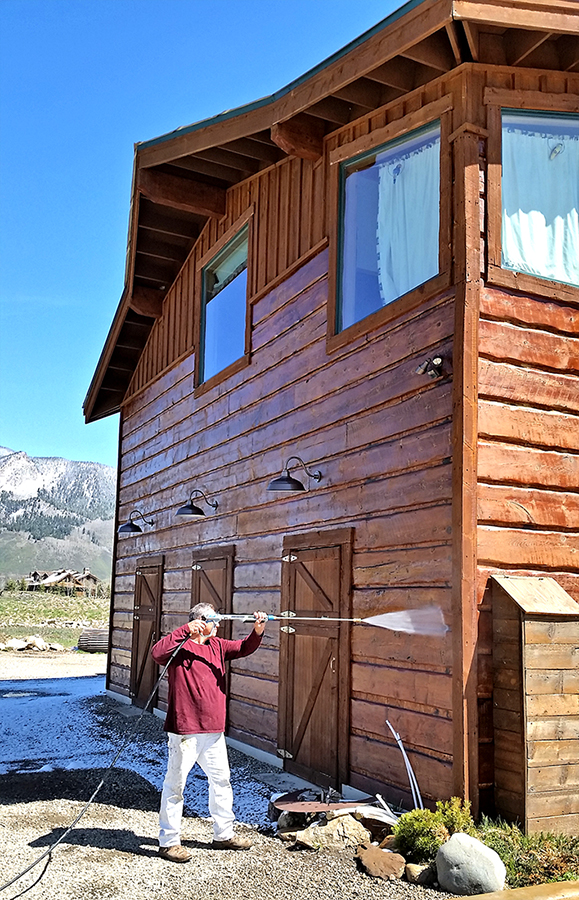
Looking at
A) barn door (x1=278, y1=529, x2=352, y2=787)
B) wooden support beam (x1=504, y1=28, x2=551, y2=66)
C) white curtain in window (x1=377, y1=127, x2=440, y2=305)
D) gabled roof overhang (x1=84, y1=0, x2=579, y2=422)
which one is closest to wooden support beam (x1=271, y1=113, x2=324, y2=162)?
gabled roof overhang (x1=84, y1=0, x2=579, y2=422)

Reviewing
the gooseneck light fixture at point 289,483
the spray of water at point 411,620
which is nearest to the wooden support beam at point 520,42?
the gooseneck light fixture at point 289,483

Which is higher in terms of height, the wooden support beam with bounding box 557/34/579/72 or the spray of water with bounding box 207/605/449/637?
the wooden support beam with bounding box 557/34/579/72

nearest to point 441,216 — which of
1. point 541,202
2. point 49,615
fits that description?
point 541,202

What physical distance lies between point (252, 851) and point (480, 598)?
2.44 m

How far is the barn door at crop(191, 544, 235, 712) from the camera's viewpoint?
10562 millimetres

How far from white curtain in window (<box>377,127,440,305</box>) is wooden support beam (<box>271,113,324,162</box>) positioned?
1214 millimetres

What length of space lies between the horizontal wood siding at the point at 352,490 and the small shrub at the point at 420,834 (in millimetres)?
437

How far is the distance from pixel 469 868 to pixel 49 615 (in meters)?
37.1

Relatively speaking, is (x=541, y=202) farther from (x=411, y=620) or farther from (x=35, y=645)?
(x=35, y=645)

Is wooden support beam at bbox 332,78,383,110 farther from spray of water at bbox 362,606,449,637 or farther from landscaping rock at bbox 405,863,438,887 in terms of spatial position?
landscaping rock at bbox 405,863,438,887

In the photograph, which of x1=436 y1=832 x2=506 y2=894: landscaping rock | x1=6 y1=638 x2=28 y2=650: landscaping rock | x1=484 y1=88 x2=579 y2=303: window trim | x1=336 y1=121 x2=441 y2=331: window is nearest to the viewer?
x1=436 y1=832 x2=506 y2=894: landscaping rock

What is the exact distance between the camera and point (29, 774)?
862 cm

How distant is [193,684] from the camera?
6223 millimetres

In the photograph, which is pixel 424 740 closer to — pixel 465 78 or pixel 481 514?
pixel 481 514
